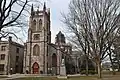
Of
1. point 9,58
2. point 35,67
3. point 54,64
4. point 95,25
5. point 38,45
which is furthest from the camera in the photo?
point 54,64

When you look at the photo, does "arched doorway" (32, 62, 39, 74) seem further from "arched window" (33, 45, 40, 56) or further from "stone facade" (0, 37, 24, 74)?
"stone facade" (0, 37, 24, 74)

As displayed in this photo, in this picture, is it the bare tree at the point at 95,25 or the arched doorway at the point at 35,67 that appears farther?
the arched doorway at the point at 35,67

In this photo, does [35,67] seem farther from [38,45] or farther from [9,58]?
[9,58]

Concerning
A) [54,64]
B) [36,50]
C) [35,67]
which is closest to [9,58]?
[35,67]

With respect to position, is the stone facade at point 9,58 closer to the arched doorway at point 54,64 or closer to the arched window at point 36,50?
the arched window at point 36,50

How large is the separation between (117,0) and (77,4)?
5354 mm

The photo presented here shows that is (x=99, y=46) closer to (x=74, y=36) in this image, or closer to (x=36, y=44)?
(x=74, y=36)

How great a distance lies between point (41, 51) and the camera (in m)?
61.6

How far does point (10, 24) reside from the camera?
41.6 ft

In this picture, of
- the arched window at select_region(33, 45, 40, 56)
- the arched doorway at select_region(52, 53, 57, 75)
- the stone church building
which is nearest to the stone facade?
the stone church building

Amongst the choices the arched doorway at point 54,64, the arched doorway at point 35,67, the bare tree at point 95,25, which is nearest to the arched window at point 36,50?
the arched doorway at point 35,67

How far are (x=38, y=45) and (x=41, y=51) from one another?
2.62 meters

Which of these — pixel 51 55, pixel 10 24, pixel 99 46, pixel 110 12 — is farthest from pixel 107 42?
pixel 51 55

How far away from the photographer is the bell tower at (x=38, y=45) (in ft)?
200
